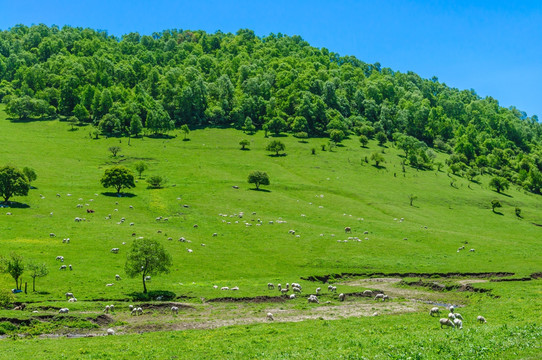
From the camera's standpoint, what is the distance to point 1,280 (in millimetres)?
53969

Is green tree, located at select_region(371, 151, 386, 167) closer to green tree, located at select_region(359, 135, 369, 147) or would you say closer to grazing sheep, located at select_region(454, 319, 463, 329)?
green tree, located at select_region(359, 135, 369, 147)

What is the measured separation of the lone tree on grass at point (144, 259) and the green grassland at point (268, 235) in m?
2.59

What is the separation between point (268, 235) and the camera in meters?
85.0

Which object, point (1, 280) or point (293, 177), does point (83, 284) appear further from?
point (293, 177)

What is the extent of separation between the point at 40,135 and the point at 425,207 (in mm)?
141030

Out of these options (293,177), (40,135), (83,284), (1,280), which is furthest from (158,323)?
(40,135)

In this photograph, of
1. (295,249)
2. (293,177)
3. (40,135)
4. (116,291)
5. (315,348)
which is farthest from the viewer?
(40,135)

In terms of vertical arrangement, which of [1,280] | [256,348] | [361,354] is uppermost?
[361,354]

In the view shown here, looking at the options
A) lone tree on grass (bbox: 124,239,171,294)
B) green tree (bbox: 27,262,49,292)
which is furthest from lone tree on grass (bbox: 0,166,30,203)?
lone tree on grass (bbox: 124,239,171,294)

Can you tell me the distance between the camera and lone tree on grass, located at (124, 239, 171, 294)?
53250 millimetres

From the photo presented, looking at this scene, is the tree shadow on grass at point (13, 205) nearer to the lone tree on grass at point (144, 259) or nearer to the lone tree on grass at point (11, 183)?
the lone tree on grass at point (11, 183)

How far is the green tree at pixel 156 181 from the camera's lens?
117 meters

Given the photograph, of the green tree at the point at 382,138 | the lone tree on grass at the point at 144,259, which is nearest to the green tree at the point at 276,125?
the green tree at the point at 382,138

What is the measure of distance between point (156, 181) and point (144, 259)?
66437 millimetres
